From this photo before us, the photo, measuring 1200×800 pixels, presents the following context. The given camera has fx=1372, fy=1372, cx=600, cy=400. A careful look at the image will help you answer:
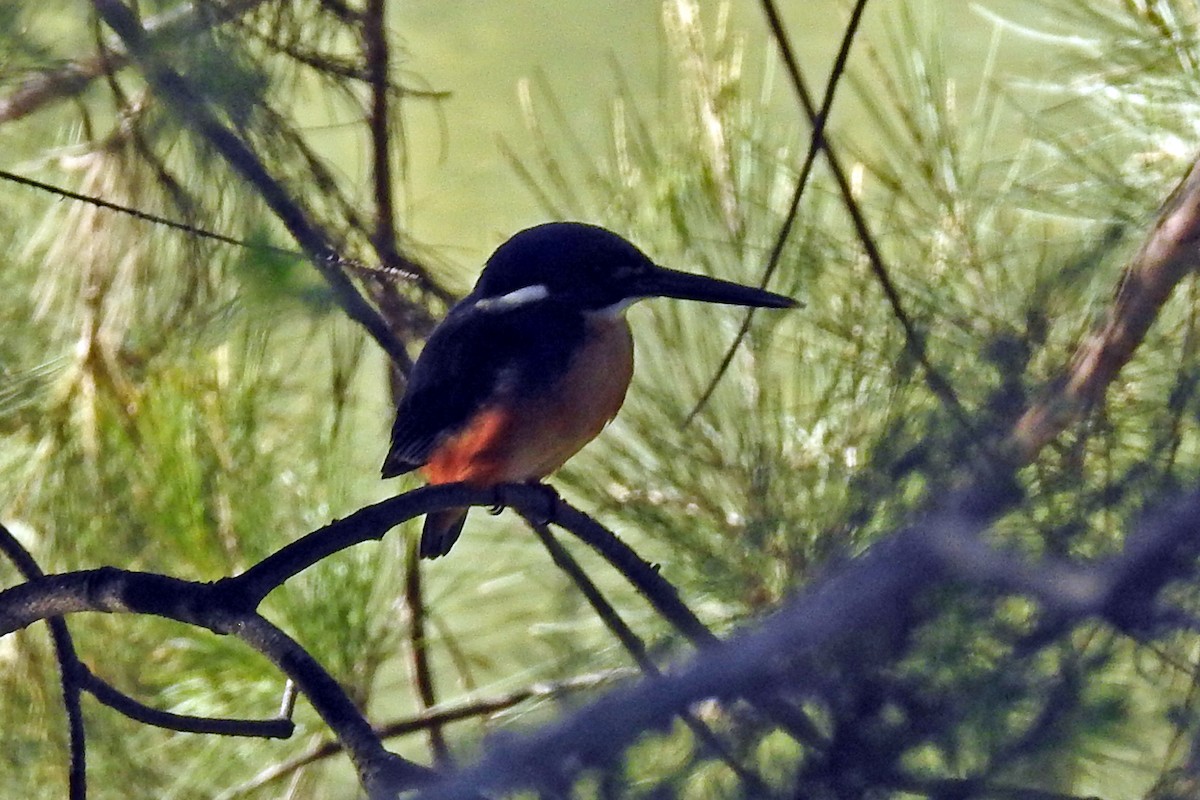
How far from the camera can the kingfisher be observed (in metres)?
1.12

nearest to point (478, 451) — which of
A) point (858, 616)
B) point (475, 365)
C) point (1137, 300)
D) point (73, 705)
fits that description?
point (475, 365)

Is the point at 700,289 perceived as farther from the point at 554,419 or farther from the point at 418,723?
the point at 418,723

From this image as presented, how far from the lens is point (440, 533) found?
1.23 meters

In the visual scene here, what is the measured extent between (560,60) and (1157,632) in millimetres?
1879

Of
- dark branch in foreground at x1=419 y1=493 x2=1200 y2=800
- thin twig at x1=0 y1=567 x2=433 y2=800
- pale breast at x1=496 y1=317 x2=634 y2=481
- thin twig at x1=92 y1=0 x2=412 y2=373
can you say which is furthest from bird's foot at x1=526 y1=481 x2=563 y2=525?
dark branch in foreground at x1=419 y1=493 x2=1200 y2=800

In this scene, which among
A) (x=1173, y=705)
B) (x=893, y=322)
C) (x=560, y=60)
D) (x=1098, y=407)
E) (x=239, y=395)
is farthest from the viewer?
(x=560, y=60)

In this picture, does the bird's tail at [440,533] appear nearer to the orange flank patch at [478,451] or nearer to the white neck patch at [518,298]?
the orange flank patch at [478,451]

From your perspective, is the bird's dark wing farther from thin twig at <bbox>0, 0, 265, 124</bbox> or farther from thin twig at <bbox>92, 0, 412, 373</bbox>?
thin twig at <bbox>0, 0, 265, 124</bbox>

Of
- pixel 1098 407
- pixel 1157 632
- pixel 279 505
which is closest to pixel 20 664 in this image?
pixel 279 505

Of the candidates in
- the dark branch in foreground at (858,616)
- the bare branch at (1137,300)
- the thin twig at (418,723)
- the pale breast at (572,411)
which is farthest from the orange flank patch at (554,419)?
the dark branch in foreground at (858,616)

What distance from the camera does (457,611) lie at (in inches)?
54.9

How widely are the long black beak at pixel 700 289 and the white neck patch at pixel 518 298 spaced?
0.31 feet

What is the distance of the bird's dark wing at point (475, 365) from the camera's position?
1142 mm

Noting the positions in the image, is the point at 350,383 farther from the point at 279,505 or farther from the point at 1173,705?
the point at 1173,705
